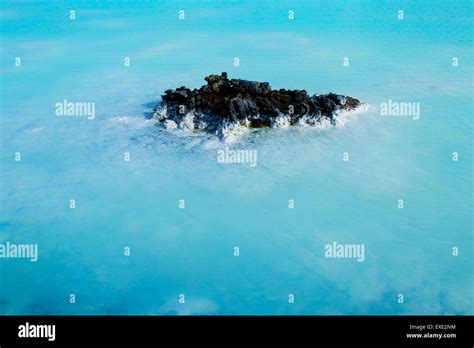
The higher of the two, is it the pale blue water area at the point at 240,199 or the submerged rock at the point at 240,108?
the submerged rock at the point at 240,108

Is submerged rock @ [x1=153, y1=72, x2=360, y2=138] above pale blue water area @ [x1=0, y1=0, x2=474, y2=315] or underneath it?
above

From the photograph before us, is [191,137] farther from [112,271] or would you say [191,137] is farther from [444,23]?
[444,23]

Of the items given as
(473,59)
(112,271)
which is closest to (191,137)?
(112,271)

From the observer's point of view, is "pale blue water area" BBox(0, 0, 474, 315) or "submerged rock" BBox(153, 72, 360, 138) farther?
"submerged rock" BBox(153, 72, 360, 138)

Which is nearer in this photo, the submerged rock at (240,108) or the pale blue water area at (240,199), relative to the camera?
the pale blue water area at (240,199)
